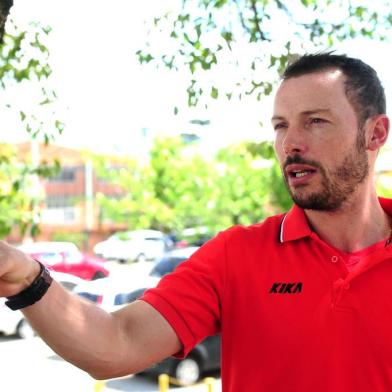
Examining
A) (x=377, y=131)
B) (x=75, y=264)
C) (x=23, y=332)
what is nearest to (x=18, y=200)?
(x=377, y=131)

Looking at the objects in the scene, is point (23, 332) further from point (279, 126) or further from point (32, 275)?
point (32, 275)

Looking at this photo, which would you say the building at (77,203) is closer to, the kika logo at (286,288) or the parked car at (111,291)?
the parked car at (111,291)

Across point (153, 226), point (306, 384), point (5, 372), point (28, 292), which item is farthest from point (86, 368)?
point (153, 226)

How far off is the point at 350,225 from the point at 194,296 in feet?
1.78

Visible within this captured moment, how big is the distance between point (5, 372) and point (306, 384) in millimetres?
12342

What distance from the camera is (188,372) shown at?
11.5 m

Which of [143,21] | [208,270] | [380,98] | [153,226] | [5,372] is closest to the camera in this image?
[208,270]

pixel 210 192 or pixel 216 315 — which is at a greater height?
pixel 216 315

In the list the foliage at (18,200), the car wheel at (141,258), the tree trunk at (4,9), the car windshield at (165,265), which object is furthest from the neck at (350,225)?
the car wheel at (141,258)

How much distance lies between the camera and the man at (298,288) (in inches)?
72.4

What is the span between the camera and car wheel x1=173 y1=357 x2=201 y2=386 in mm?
11430

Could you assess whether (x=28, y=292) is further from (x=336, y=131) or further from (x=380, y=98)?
(x=380, y=98)

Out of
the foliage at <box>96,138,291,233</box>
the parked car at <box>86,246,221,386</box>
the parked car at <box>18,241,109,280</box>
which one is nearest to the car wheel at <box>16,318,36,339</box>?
the parked car at <box>18,241,109,280</box>

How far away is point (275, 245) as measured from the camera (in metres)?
2.09
